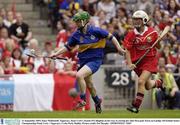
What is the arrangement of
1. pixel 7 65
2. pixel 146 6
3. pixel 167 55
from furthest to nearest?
pixel 146 6 → pixel 167 55 → pixel 7 65

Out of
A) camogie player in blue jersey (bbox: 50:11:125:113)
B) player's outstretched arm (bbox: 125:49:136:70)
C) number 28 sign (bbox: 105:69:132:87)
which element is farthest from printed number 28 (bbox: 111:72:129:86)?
player's outstretched arm (bbox: 125:49:136:70)

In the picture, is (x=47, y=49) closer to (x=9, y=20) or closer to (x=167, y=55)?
(x=9, y=20)

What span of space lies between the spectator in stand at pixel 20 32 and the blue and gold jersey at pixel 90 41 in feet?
25.7

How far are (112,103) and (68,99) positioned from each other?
1354mm

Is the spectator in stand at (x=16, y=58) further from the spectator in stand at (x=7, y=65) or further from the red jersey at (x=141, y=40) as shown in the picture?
the red jersey at (x=141, y=40)

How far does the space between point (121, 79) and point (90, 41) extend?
18.0 ft

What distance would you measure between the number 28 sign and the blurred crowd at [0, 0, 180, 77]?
3.43 feet

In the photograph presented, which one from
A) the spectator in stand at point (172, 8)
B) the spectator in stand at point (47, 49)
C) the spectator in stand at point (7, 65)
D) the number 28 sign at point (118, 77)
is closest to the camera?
the number 28 sign at point (118, 77)

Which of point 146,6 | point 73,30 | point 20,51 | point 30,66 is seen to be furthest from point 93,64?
point 146,6

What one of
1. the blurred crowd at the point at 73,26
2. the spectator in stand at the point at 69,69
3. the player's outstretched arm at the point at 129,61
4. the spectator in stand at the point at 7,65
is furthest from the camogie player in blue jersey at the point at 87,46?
the spectator in stand at the point at 7,65

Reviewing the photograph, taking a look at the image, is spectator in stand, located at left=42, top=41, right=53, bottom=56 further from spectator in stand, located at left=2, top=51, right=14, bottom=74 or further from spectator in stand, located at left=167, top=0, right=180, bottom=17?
spectator in stand, located at left=167, top=0, right=180, bottom=17

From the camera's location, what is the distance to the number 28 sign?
22.9 meters

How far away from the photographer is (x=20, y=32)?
A: 83.8ft

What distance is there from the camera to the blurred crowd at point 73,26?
23.7 meters
